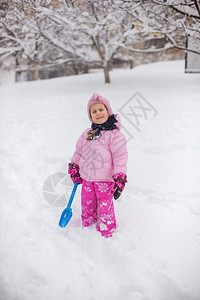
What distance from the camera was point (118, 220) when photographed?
7.64 feet

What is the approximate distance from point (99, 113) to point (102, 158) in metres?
0.37

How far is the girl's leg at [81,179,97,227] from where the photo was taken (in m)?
2.18

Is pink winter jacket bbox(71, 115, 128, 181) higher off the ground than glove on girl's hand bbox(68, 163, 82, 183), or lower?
higher

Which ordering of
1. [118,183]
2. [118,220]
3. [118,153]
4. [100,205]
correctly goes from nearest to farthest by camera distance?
[118,183], [118,153], [100,205], [118,220]

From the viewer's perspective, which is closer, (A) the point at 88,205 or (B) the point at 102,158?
(B) the point at 102,158

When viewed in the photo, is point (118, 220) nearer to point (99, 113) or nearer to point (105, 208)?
point (105, 208)

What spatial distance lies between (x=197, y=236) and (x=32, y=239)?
138 cm

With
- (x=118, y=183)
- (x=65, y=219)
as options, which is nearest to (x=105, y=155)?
(x=118, y=183)

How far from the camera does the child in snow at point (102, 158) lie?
2018 mm

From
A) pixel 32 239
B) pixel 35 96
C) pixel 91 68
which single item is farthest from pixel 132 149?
pixel 91 68

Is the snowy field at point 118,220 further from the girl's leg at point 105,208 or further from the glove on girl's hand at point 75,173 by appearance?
the glove on girl's hand at point 75,173

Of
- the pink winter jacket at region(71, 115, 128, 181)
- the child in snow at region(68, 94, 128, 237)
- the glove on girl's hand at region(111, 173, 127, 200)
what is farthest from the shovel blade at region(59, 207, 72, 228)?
the glove on girl's hand at region(111, 173, 127, 200)

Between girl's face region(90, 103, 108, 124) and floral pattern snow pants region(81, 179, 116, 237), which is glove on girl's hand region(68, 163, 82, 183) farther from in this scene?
girl's face region(90, 103, 108, 124)

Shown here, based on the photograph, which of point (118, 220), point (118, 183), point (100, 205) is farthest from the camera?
point (118, 220)
